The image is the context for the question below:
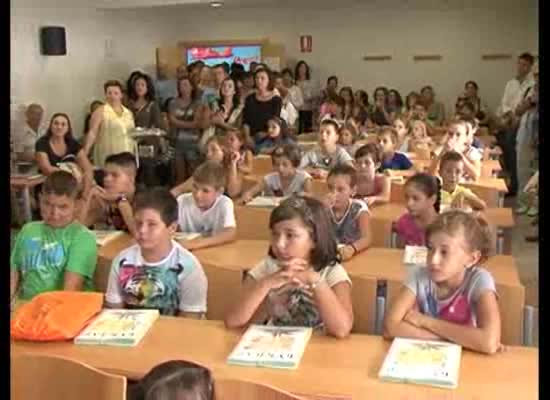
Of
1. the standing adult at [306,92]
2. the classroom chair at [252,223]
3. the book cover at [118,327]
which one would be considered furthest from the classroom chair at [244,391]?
the standing adult at [306,92]

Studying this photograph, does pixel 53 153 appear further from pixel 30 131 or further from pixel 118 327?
pixel 118 327

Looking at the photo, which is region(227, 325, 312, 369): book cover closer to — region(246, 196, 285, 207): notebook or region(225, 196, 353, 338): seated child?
region(225, 196, 353, 338): seated child

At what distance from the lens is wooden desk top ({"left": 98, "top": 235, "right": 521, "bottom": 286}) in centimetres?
267

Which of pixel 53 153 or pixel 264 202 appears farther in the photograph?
pixel 53 153

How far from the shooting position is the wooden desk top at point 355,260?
267 centimetres

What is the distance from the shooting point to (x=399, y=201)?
4.38 meters

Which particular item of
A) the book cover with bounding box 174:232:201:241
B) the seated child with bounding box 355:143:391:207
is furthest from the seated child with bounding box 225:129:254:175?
the book cover with bounding box 174:232:201:241

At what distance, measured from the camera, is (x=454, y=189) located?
4105mm

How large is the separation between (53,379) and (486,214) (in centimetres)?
265

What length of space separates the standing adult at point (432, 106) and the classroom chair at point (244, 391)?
8.82m

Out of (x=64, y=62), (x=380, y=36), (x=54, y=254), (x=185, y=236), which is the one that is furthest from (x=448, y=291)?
(x=380, y=36)

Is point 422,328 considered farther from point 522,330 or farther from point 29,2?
point 29,2

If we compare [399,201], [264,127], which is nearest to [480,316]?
[399,201]

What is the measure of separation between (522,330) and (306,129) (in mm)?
8092
